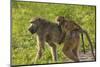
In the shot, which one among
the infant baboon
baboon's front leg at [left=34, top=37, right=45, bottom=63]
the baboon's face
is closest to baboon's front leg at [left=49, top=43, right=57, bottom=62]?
the infant baboon

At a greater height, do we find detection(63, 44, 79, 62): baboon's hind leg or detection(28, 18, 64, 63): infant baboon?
detection(28, 18, 64, 63): infant baboon

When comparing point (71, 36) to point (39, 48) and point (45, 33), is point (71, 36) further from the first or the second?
point (39, 48)

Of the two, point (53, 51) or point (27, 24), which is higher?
point (27, 24)

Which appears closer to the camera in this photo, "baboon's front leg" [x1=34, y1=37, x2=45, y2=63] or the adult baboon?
"baboon's front leg" [x1=34, y1=37, x2=45, y2=63]

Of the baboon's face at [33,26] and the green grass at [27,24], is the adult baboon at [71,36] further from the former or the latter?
the baboon's face at [33,26]

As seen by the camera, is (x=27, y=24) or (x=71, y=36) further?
(x=71, y=36)

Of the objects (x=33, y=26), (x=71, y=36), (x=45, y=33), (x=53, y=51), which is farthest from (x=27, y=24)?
(x=71, y=36)

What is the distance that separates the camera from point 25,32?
2.37 meters

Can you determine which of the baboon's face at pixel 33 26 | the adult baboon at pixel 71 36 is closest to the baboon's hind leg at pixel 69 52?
the adult baboon at pixel 71 36

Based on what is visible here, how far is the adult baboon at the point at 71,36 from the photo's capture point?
255cm

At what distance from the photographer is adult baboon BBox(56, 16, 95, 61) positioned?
255cm

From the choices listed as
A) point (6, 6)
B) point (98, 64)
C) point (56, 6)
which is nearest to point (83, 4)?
point (56, 6)

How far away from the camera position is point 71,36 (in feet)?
8.46

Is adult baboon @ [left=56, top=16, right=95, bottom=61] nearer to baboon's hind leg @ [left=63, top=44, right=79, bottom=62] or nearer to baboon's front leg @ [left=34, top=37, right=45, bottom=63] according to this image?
baboon's hind leg @ [left=63, top=44, right=79, bottom=62]
